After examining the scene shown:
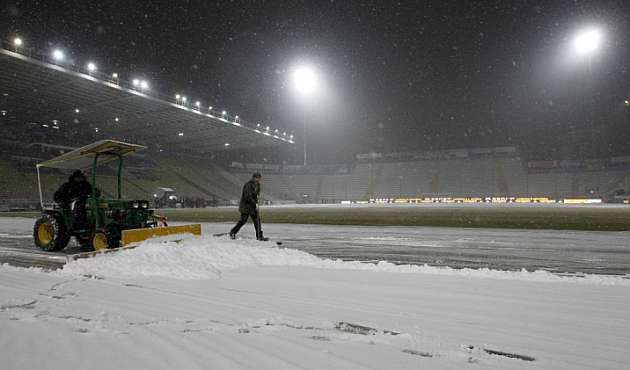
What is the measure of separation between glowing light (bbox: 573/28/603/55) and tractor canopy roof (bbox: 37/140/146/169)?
35.1m

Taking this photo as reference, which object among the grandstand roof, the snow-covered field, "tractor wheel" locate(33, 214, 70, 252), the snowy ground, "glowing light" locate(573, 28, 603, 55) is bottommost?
the snowy ground

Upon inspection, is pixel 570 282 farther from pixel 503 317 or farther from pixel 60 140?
pixel 60 140

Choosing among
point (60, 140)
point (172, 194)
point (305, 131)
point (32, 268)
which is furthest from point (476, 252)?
point (305, 131)

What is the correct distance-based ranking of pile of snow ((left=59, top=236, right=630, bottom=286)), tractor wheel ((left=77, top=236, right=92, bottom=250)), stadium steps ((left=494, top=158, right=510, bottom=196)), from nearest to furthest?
pile of snow ((left=59, top=236, right=630, bottom=286)) → tractor wheel ((left=77, top=236, right=92, bottom=250)) → stadium steps ((left=494, top=158, right=510, bottom=196))

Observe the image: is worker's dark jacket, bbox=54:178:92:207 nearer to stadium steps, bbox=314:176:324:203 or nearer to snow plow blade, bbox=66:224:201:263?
snow plow blade, bbox=66:224:201:263

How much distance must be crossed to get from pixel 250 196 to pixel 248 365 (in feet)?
19.2

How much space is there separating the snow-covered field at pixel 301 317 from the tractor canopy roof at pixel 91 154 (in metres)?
2.23

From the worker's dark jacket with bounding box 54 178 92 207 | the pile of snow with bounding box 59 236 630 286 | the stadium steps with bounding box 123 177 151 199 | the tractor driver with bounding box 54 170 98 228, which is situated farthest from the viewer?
the stadium steps with bounding box 123 177 151 199

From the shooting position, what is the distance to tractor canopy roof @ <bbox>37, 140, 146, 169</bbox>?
6387 millimetres

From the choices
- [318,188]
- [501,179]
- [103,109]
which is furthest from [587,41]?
[103,109]

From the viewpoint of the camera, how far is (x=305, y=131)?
53.0m

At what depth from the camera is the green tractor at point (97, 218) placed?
Answer: 6.37 meters

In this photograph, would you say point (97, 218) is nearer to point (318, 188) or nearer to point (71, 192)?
point (71, 192)

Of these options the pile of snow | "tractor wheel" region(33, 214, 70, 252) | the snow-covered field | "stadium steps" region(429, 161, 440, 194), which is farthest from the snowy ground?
"stadium steps" region(429, 161, 440, 194)
